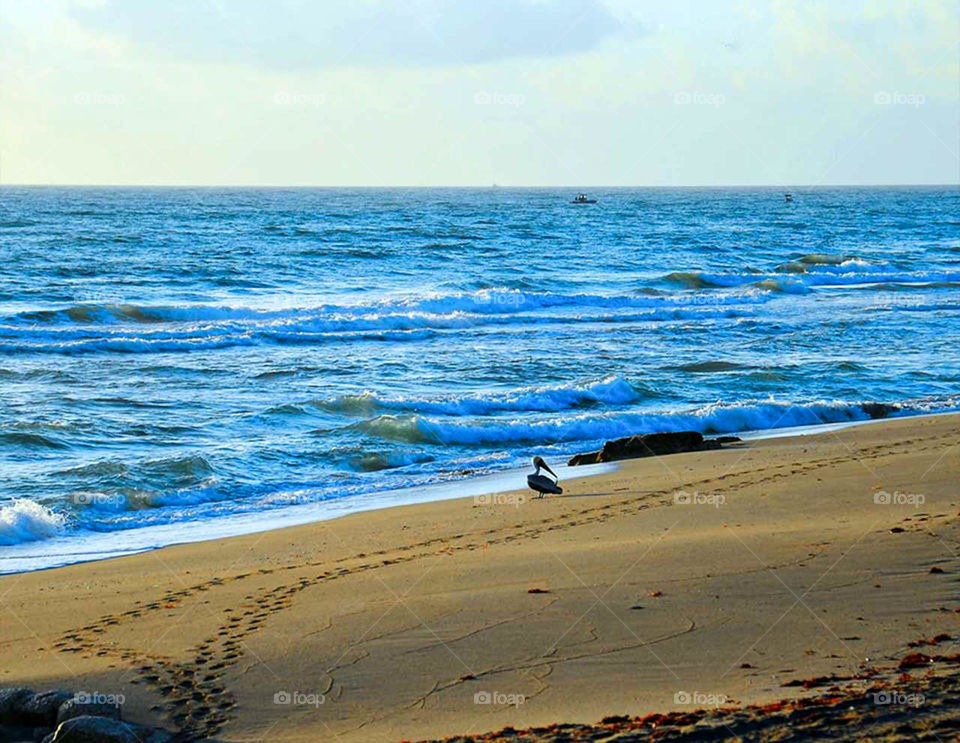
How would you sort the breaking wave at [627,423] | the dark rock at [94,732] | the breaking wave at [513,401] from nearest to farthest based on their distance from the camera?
1. the dark rock at [94,732]
2. the breaking wave at [627,423]
3. the breaking wave at [513,401]

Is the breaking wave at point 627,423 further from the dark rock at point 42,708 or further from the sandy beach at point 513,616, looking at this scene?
the dark rock at point 42,708

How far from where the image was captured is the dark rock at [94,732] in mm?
5277

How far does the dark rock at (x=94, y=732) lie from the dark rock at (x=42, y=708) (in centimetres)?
36

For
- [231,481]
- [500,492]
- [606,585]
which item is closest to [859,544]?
[606,585]

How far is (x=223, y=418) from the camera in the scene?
56.8 ft

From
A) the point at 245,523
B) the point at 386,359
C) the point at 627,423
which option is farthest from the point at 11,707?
the point at 386,359

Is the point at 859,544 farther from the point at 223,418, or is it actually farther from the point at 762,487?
the point at 223,418

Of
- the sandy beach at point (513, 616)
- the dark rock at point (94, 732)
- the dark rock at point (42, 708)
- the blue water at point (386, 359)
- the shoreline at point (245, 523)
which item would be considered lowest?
the blue water at point (386, 359)

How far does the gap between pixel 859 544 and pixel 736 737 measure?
4.09 meters

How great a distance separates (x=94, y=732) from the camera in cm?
530

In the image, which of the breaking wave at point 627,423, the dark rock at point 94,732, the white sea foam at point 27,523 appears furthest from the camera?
the breaking wave at point 627,423

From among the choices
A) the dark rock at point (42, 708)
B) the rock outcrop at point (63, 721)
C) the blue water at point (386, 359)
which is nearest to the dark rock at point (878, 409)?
the blue water at point (386, 359)

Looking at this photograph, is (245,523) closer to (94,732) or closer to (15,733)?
(15,733)

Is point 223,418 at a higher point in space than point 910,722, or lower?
lower
